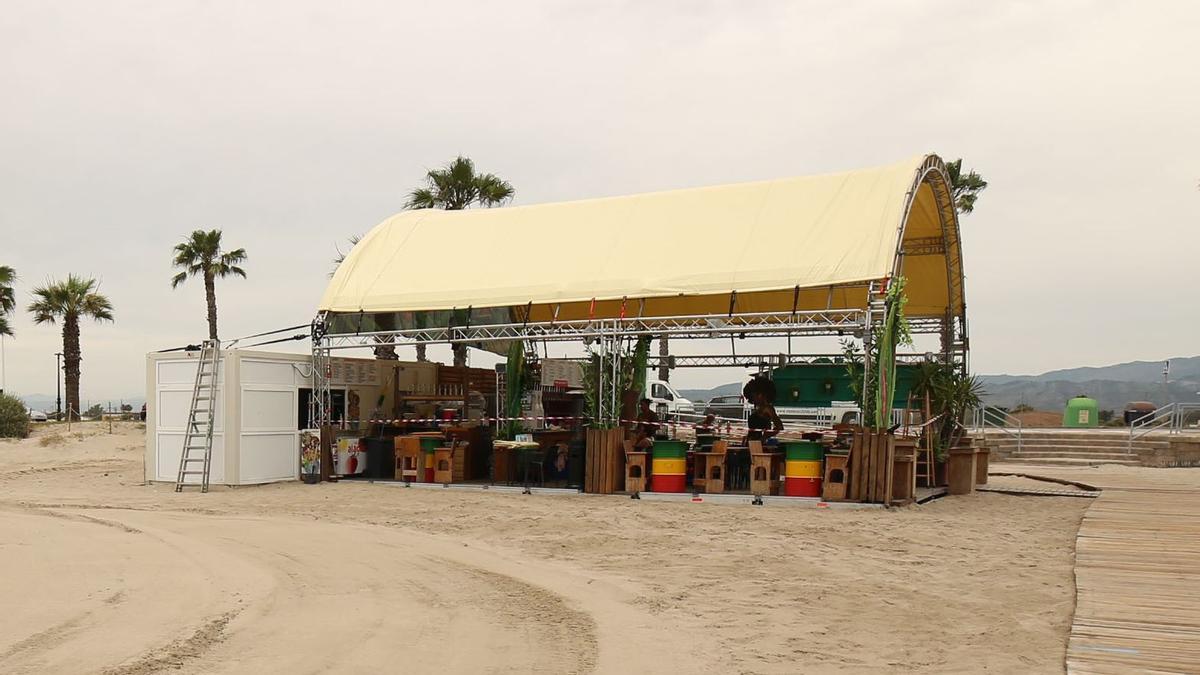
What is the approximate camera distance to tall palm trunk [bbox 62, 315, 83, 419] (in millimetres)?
32094

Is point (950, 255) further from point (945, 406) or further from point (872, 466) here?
point (872, 466)

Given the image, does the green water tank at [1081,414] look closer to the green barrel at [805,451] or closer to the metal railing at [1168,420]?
the metal railing at [1168,420]

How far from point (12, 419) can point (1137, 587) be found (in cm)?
2943

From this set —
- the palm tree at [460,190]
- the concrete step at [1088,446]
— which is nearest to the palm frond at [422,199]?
the palm tree at [460,190]

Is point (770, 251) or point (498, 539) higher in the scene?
point (770, 251)

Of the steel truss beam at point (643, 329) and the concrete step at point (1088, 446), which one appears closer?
the steel truss beam at point (643, 329)

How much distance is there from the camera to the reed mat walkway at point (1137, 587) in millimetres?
5602

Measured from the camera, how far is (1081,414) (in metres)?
32.2

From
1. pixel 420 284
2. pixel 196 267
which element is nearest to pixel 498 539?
pixel 420 284

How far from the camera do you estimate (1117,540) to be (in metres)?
9.71

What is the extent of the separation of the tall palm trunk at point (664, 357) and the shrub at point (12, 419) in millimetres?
17609

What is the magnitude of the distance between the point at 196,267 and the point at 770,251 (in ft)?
76.9

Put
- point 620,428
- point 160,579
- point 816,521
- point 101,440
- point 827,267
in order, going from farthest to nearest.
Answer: point 101,440, point 620,428, point 827,267, point 816,521, point 160,579

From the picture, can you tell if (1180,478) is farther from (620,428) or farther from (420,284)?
(420,284)
